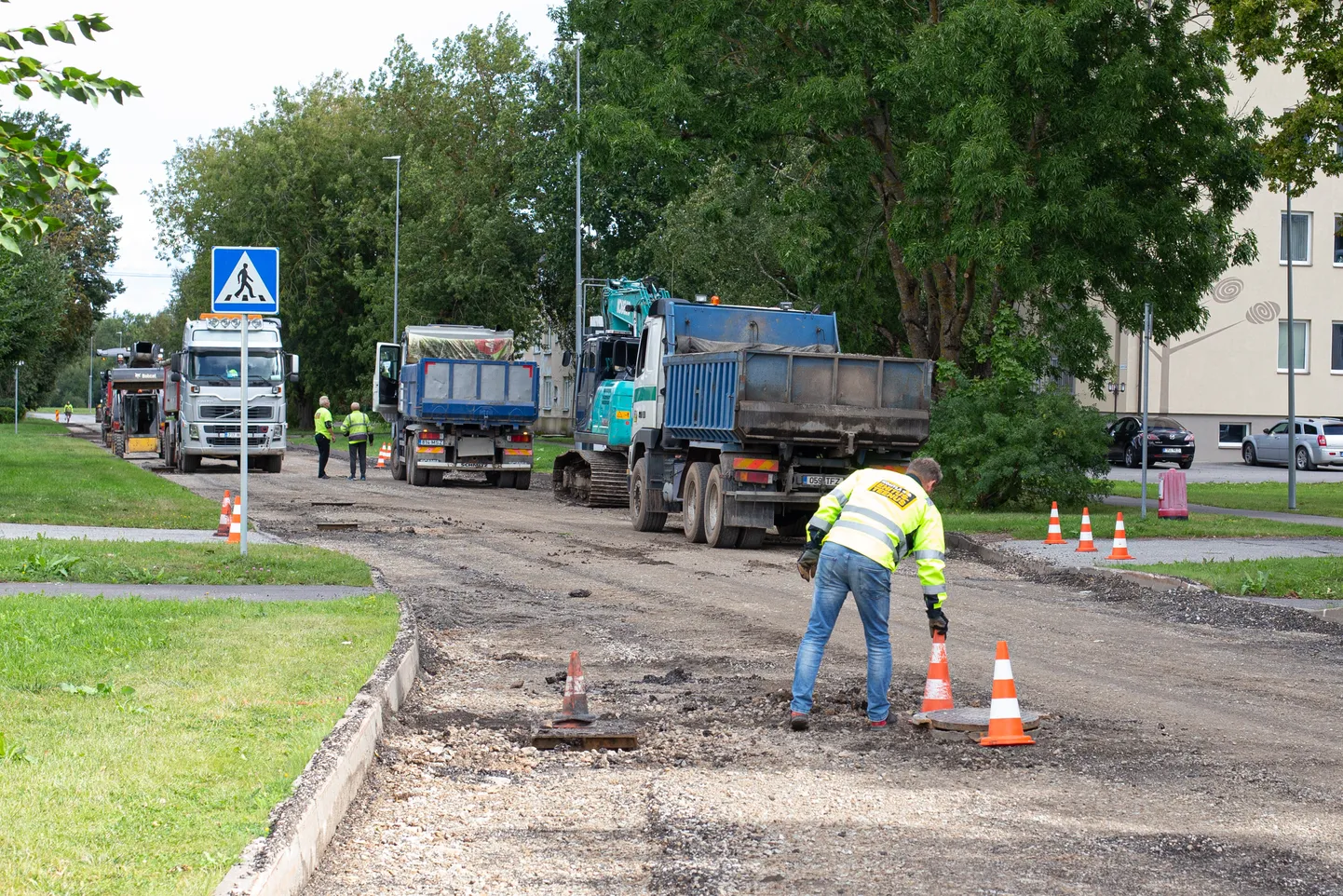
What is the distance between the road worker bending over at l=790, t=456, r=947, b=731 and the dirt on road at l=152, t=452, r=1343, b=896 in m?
0.30

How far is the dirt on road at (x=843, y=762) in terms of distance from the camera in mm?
5707

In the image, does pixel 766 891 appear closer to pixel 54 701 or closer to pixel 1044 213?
pixel 54 701

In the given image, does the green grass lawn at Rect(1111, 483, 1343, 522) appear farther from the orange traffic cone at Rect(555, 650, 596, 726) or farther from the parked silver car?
the orange traffic cone at Rect(555, 650, 596, 726)

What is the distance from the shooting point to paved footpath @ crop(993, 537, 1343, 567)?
58.9 ft

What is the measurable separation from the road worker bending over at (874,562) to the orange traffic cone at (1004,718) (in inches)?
20.0

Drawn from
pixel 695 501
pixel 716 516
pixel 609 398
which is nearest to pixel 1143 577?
pixel 716 516

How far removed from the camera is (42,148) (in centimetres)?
883

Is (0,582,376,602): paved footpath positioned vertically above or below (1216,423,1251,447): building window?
below

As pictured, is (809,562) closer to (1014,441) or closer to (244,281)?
(244,281)

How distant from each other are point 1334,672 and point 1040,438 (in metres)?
13.7

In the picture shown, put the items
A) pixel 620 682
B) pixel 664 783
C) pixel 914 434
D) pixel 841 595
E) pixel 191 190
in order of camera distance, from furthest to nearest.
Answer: pixel 191 190 < pixel 914 434 < pixel 620 682 < pixel 841 595 < pixel 664 783

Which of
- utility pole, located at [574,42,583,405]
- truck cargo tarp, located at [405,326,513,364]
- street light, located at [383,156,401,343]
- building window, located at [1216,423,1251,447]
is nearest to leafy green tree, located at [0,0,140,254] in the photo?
utility pole, located at [574,42,583,405]

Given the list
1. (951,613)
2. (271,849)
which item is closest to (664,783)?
(271,849)

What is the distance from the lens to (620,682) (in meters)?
9.78
